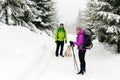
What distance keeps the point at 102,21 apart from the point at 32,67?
6466mm

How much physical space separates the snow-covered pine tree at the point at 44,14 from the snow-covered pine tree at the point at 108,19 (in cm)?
1109

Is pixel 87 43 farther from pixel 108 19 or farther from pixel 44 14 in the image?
pixel 44 14

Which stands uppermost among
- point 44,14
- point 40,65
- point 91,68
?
point 44,14

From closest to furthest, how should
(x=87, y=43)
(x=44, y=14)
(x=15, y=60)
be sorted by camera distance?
1. (x=15, y=60)
2. (x=87, y=43)
3. (x=44, y=14)

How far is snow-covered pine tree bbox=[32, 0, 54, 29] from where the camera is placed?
1029 inches

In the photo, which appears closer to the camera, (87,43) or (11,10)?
(87,43)

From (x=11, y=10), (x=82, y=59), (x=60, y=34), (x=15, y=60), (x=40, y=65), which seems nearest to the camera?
(x=15, y=60)

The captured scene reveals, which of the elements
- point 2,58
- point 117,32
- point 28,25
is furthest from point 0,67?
point 28,25

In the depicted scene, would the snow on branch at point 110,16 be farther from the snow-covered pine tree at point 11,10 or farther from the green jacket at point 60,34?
the snow-covered pine tree at point 11,10

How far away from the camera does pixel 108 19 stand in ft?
46.3

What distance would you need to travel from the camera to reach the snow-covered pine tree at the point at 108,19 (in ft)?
45.9

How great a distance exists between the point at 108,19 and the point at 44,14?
13106 mm

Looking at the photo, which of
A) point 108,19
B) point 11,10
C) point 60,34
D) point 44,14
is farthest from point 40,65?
point 44,14

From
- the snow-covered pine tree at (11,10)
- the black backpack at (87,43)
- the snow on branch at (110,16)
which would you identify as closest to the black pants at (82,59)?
the black backpack at (87,43)
